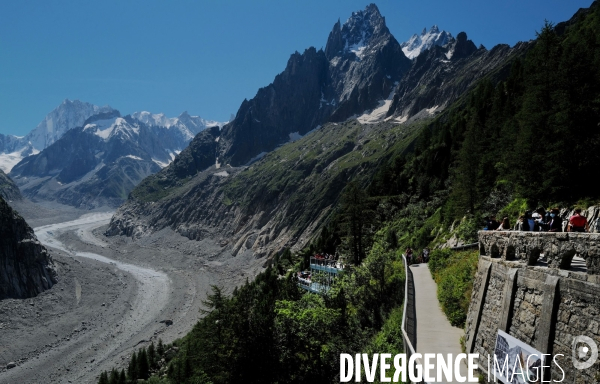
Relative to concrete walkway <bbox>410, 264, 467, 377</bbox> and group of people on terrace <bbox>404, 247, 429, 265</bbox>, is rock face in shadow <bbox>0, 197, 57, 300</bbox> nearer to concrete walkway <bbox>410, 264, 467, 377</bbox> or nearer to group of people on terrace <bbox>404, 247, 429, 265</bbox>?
group of people on terrace <bbox>404, 247, 429, 265</bbox>

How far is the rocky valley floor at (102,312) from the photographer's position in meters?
57.5

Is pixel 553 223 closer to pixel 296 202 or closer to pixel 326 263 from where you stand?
pixel 326 263

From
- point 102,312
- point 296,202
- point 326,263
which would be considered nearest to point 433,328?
point 326,263

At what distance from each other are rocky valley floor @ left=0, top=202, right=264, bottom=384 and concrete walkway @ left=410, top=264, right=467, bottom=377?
51011mm

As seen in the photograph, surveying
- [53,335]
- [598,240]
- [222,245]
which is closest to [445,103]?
[222,245]

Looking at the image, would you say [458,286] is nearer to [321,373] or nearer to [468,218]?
[321,373]

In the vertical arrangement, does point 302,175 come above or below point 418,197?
above

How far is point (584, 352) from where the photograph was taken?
7863mm

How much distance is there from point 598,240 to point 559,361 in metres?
2.94

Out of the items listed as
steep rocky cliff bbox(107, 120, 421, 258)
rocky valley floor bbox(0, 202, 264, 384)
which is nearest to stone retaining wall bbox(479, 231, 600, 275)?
rocky valley floor bbox(0, 202, 264, 384)

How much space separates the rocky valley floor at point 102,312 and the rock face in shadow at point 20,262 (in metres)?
3.53

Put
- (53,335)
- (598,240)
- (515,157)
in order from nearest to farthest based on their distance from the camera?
1. (598,240)
2. (515,157)
3. (53,335)

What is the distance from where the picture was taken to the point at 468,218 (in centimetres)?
3381

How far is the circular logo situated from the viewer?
763 cm
